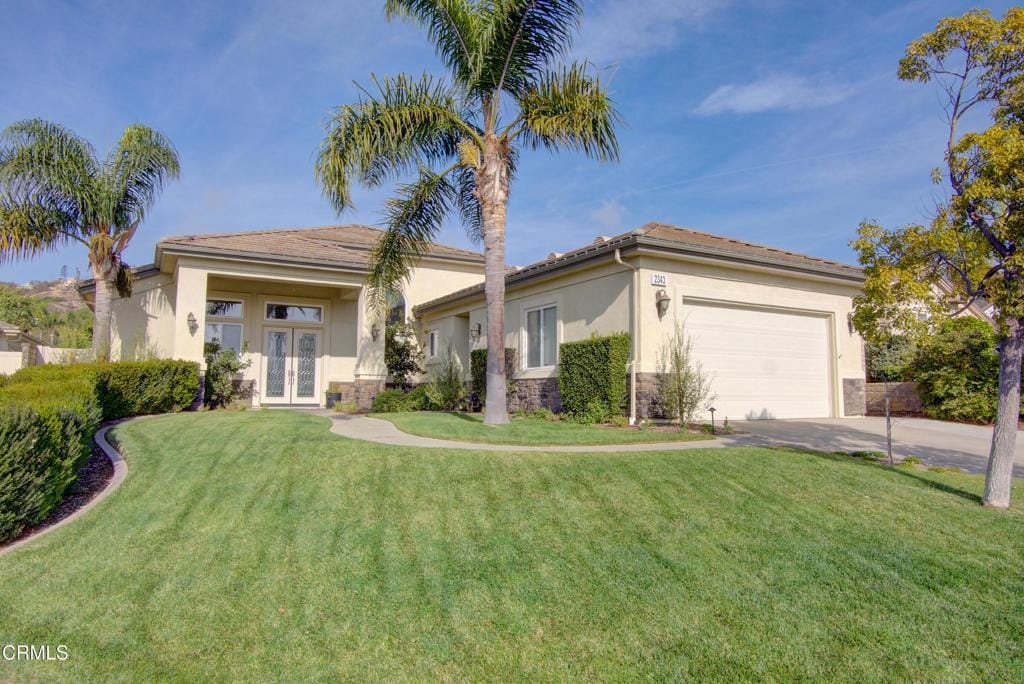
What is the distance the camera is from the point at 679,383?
9.95 metres

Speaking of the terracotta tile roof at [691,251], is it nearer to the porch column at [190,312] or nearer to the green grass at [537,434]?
the green grass at [537,434]

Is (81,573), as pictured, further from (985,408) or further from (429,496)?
(985,408)

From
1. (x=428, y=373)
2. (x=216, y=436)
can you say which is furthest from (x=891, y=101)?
(x=428, y=373)

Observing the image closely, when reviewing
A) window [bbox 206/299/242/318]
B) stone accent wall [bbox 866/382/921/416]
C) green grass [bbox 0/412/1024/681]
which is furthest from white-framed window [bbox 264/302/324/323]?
stone accent wall [bbox 866/382/921/416]

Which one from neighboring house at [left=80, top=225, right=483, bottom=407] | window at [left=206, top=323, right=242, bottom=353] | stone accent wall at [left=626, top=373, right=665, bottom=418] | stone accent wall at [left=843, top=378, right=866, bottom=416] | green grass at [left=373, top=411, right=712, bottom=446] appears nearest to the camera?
green grass at [left=373, top=411, right=712, bottom=446]

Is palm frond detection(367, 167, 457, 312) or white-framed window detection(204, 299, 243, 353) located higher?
palm frond detection(367, 167, 457, 312)

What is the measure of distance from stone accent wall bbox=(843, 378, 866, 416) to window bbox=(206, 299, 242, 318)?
1574cm

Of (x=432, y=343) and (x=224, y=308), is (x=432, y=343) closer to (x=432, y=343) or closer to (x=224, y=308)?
(x=432, y=343)

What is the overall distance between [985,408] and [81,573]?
46.4 feet

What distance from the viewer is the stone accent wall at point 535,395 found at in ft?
40.9

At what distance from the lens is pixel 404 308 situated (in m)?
18.6

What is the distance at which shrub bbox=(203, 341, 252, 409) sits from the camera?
49.4ft

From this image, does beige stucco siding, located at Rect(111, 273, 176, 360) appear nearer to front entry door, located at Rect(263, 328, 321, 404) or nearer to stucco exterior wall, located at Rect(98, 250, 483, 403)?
stucco exterior wall, located at Rect(98, 250, 483, 403)

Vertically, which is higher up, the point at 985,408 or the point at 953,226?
the point at 953,226
